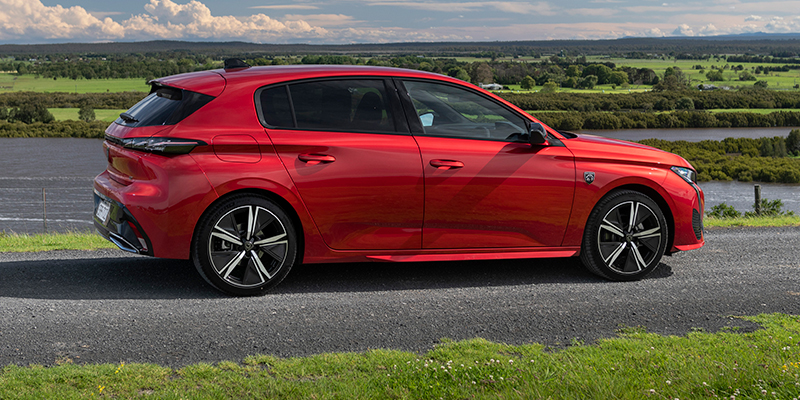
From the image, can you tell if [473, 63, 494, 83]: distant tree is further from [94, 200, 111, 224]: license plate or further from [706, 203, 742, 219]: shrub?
[94, 200, 111, 224]: license plate

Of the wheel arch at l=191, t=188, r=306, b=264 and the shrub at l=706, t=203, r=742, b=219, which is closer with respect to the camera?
the wheel arch at l=191, t=188, r=306, b=264

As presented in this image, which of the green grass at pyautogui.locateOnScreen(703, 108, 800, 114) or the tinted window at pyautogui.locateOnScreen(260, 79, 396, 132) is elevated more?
the green grass at pyautogui.locateOnScreen(703, 108, 800, 114)

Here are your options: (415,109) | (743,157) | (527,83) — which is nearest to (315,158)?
(415,109)

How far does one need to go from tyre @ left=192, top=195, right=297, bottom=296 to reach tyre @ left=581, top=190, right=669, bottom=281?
8.30ft

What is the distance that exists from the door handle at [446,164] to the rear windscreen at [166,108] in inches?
68.6

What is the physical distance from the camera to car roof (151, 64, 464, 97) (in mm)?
4758

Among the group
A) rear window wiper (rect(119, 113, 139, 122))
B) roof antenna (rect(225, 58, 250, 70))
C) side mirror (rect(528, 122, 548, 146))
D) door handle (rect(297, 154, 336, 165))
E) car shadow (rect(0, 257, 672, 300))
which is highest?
roof antenna (rect(225, 58, 250, 70))

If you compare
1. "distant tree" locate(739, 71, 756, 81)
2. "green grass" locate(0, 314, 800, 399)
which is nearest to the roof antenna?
"green grass" locate(0, 314, 800, 399)

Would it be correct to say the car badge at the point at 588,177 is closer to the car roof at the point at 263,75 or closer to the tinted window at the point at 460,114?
the tinted window at the point at 460,114

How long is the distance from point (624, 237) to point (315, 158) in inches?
108

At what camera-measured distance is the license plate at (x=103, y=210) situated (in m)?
4.84

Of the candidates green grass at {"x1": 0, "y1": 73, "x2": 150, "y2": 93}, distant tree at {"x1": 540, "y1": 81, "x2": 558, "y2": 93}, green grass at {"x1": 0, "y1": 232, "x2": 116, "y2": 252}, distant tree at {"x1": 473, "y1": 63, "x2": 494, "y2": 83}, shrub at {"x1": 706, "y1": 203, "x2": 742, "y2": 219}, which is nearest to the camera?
green grass at {"x1": 0, "y1": 232, "x2": 116, "y2": 252}

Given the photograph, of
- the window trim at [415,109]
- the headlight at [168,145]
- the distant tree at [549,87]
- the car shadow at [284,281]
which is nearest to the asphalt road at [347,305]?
the car shadow at [284,281]

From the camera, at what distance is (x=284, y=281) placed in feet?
17.6
